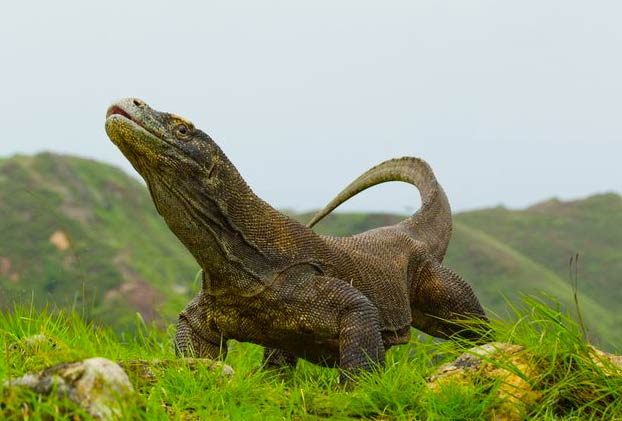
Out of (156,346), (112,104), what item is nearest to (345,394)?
(112,104)

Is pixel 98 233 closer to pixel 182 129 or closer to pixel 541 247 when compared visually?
pixel 541 247

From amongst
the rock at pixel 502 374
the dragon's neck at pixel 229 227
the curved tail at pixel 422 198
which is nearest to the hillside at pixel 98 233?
the curved tail at pixel 422 198

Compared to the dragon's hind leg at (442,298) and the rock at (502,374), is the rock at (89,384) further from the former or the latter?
the dragon's hind leg at (442,298)

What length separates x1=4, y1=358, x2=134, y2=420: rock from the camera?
4.21 metres

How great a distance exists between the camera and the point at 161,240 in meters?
41.3

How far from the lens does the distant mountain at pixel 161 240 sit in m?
31.3

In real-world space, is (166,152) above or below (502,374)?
above

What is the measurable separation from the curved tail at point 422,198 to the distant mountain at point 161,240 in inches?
670

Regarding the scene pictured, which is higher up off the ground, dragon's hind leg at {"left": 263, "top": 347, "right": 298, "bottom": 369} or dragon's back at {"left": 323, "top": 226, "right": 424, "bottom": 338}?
dragon's back at {"left": 323, "top": 226, "right": 424, "bottom": 338}

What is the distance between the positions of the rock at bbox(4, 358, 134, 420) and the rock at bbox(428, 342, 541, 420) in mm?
1935

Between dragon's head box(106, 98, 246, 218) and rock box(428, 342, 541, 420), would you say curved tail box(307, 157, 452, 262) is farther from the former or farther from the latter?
rock box(428, 342, 541, 420)

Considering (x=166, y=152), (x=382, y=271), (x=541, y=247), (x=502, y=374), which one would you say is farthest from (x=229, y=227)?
(x=541, y=247)

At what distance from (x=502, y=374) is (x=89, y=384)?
2468mm

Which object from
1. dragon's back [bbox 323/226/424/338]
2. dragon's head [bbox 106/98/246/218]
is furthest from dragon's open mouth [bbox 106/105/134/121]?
dragon's back [bbox 323/226/424/338]
